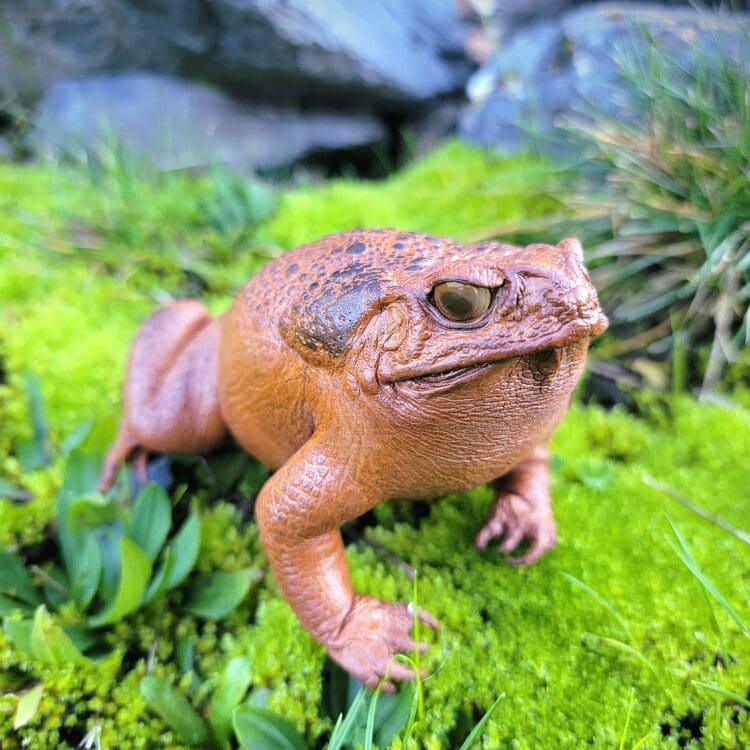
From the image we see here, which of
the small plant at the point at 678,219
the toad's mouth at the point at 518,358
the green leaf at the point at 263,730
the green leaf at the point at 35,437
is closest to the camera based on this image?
the toad's mouth at the point at 518,358

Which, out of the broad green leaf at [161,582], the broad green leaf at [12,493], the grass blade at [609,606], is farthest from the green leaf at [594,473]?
the broad green leaf at [12,493]

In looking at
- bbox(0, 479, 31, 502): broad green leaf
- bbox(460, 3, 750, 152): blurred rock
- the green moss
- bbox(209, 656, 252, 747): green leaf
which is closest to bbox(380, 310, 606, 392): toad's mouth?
bbox(209, 656, 252, 747): green leaf

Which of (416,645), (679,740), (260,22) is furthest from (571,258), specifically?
(260,22)

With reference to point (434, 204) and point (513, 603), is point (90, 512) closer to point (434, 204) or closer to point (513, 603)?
point (513, 603)

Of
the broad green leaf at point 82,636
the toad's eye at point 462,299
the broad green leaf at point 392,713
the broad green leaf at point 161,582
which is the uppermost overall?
the toad's eye at point 462,299

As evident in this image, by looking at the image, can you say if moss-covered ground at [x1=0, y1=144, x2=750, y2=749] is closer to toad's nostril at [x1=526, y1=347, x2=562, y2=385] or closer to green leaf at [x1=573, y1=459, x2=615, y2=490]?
green leaf at [x1=573, y1=459, x2=615, y2=490]

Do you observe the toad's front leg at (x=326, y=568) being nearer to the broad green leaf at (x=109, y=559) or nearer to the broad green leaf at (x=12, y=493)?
the broad green leaf at (x=109, y=559)
